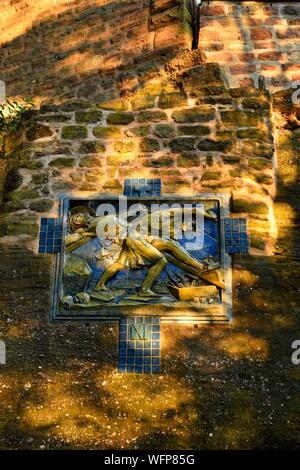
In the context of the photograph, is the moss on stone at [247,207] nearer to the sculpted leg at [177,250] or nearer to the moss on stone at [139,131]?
the sculpted leg at [177,250]

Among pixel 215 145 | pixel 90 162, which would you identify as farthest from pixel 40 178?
pixel 215 145

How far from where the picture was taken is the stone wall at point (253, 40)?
7.44 metres

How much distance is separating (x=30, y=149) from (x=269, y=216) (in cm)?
209

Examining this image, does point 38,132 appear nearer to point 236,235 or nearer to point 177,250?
point 177,250

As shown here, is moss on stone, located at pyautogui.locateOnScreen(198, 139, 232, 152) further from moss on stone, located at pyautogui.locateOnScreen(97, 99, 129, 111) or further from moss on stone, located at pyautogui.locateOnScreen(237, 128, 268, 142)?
moss on stone, located at pyautogui.locateOnScreen(97, 99, 129, 111)

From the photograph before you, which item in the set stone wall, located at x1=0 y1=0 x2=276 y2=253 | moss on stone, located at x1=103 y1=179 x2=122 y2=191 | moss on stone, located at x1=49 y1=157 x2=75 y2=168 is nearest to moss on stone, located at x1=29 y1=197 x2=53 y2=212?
stone wall, located at x1=0 y1=0 x2=276 y2=253

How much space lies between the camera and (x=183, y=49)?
750 cm

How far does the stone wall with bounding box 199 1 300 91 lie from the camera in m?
7.44

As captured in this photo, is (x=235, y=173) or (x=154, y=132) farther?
(x=154, y=132)

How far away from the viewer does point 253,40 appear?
7641 mm

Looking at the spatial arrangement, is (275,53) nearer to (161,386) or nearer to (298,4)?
(298,4)

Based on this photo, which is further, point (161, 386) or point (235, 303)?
point (235, 303)
